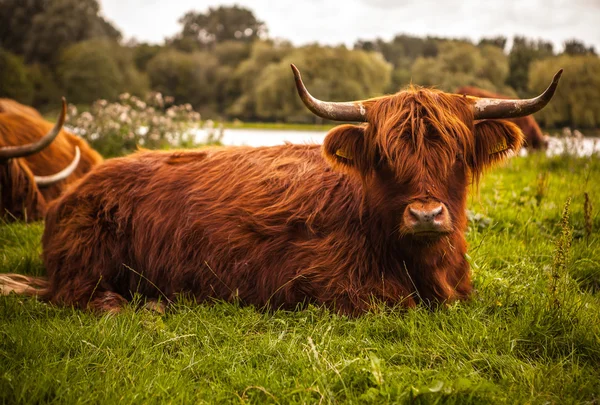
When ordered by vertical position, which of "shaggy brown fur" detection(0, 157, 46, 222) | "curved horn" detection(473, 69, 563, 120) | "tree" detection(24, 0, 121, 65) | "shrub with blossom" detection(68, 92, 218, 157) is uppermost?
"tree" detection(24, 0, 121, 65)

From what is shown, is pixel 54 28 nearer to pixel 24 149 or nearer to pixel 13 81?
pixel 13 81

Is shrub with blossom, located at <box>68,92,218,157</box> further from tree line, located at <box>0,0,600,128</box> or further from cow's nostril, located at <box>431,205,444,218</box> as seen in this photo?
cow's nostril, located at <box>431,205,444,218</box>

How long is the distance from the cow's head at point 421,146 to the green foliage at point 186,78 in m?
24.8

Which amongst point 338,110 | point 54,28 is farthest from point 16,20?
point 338,110

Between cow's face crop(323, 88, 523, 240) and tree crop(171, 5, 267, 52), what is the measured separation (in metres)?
48.3

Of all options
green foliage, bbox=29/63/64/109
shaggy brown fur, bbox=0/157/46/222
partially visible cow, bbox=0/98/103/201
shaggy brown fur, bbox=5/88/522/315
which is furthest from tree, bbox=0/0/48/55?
shaggy brown fur, bbox=5/88/522/315

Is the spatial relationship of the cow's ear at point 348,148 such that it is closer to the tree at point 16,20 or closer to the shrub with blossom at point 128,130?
the shrub with blossom at point 128,130

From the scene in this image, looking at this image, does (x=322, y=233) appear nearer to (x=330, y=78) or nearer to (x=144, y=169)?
(x=144, y=169)

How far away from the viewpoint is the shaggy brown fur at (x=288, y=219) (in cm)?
319

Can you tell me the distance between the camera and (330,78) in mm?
24609

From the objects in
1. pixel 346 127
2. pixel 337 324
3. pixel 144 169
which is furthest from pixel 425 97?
pixel 144 169

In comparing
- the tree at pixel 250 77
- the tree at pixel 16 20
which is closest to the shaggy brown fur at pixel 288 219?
the tree at pixel 250 77

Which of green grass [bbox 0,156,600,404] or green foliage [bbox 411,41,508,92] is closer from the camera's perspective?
green grass [bbox 0,156,600,404]

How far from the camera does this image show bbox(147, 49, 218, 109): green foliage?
91.5 ft
